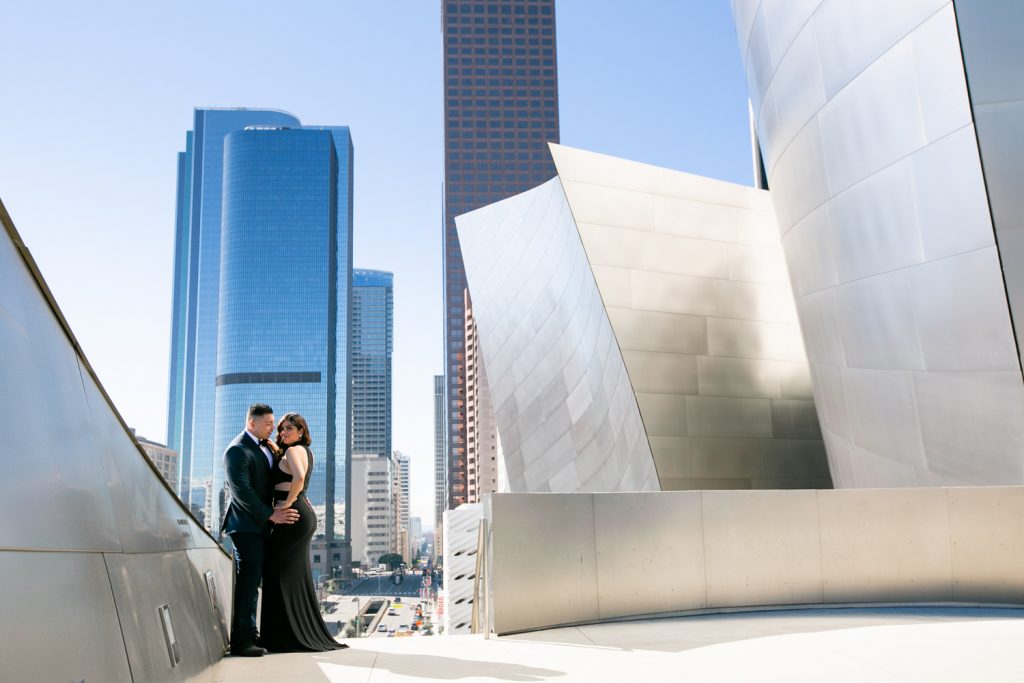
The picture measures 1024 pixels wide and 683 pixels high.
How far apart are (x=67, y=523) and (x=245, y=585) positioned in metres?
3.91

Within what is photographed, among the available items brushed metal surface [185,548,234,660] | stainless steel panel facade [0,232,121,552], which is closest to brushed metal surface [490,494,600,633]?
brushed metal surface [185,548,234,660]

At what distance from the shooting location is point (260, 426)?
21.4ft

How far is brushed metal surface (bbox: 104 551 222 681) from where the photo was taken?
304cm

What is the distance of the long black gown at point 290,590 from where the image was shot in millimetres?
6414

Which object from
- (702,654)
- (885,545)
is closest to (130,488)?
(702,654)

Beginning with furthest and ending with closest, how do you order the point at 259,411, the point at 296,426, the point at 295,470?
the point at 296,426 → the point at 259,411 → the point at 295,470

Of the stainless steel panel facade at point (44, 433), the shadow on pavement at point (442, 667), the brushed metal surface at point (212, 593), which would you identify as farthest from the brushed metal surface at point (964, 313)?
the stainless steel panel facade at point (44, 433)

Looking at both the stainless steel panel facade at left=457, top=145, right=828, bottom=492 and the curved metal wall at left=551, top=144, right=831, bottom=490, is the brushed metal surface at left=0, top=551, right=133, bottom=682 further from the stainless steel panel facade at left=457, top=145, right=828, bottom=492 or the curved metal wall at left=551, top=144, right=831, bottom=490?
the curved metal wall at left=551, top=144, right=831, bottom=490

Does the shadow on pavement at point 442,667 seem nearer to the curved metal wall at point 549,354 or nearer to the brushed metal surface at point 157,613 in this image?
the brushed metal surface at point 157,613

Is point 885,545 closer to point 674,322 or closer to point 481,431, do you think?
point 674,322

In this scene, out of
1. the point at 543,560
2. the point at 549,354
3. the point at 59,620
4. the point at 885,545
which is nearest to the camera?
the point at 59,620

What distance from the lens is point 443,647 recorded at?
6691 millimetres

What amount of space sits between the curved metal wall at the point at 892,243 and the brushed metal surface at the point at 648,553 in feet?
13.7

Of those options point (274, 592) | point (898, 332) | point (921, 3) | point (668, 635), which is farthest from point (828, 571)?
point (921, 3)
